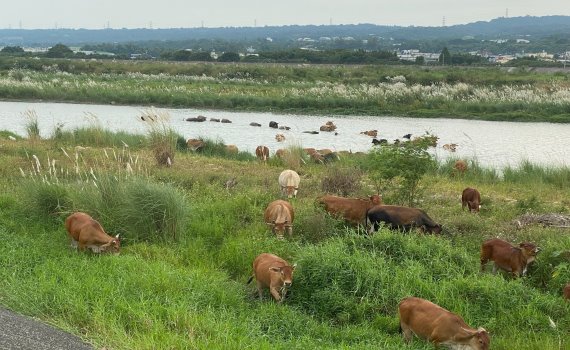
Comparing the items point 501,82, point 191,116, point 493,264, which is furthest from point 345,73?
point 493,264

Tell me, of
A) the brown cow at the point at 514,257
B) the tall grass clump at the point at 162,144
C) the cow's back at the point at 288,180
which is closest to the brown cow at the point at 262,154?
the tall grass clump at the point at 162,144

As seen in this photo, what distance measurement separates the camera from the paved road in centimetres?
564

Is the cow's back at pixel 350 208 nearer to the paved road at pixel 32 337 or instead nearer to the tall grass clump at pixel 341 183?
the tall grass clump at pixel 341 183

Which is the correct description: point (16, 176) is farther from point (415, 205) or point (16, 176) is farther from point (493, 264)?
point (493, 264)

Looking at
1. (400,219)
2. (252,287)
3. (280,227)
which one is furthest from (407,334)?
(280,227)

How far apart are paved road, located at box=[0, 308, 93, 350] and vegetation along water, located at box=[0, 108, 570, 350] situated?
169 mm

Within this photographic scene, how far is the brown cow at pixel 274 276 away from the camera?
7.81 meters

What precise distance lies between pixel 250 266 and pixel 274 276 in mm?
1473

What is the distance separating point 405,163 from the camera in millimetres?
12164

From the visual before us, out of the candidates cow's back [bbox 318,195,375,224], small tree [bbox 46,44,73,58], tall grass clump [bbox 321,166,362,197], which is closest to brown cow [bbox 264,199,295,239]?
cow's back [bbox 318,195,375,224]

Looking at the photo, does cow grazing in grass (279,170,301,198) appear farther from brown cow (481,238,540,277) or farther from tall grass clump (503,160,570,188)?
tall grass clump (503,160,570,188)

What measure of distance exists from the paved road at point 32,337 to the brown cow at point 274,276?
97.9 inches

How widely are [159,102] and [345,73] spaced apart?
21599 mm

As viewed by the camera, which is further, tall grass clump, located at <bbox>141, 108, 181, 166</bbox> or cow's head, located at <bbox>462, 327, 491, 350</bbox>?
tall grass clump, located at <bbox>141, 108, 181, 166</bbox>
